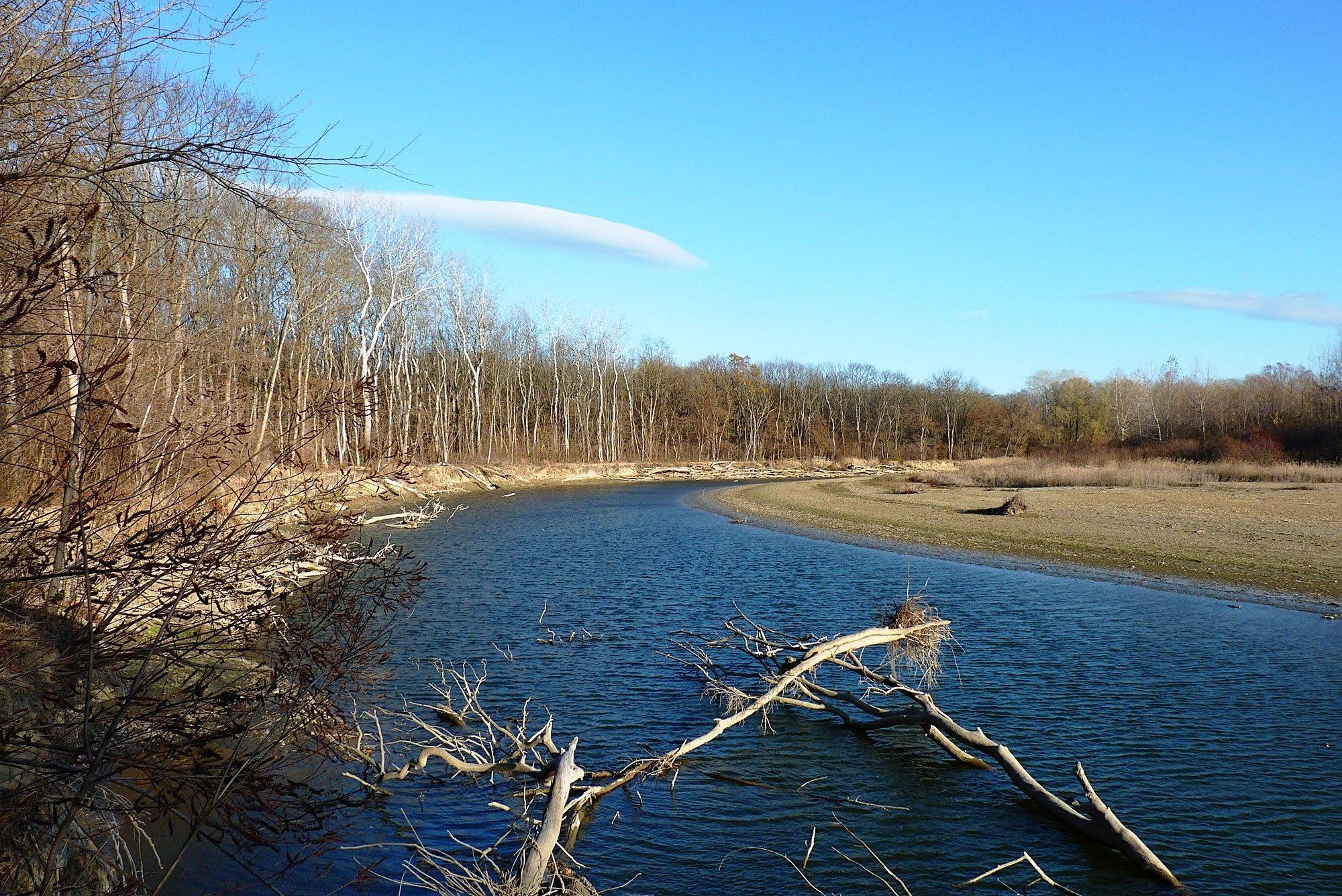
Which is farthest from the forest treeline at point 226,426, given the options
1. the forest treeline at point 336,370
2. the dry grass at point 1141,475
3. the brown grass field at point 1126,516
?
the brown grass field at point 1126,516

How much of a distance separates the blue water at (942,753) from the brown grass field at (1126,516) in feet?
10.7

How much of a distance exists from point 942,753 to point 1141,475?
3986 cm

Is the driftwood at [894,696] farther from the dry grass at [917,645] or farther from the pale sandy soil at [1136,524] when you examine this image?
the pale sandy soil at [1136,524]

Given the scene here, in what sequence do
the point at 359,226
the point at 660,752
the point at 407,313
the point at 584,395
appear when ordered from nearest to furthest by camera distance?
the point at 660,752 < the point at 359,226 < the point at 407,313 < the point at 584,395

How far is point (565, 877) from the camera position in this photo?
21.2 ft

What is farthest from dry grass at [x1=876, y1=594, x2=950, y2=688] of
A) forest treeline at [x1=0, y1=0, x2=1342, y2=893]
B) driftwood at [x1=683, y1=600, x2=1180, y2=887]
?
forest treeline at [x1=0, y1=0, x2=1342, y2=893]

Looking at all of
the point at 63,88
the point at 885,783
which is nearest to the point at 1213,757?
the point at 885,783

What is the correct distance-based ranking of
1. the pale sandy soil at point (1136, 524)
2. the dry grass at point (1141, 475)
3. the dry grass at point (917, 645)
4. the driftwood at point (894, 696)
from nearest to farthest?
the driftwood at point (894, 696)
the dry grass at point (917, 645)
the pale sandy soil at point (1136, 524)
the dry grass at point (1141, 475)

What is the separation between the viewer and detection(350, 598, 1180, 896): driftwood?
23.9 ft

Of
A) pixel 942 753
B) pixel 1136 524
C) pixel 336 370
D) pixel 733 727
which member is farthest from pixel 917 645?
pixel 336 370

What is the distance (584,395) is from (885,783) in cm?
7063

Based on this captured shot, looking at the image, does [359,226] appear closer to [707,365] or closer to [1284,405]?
[707,365]

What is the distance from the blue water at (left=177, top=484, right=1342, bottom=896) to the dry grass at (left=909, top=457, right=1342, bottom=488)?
90.3 feet

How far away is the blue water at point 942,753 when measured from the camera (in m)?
7.57
